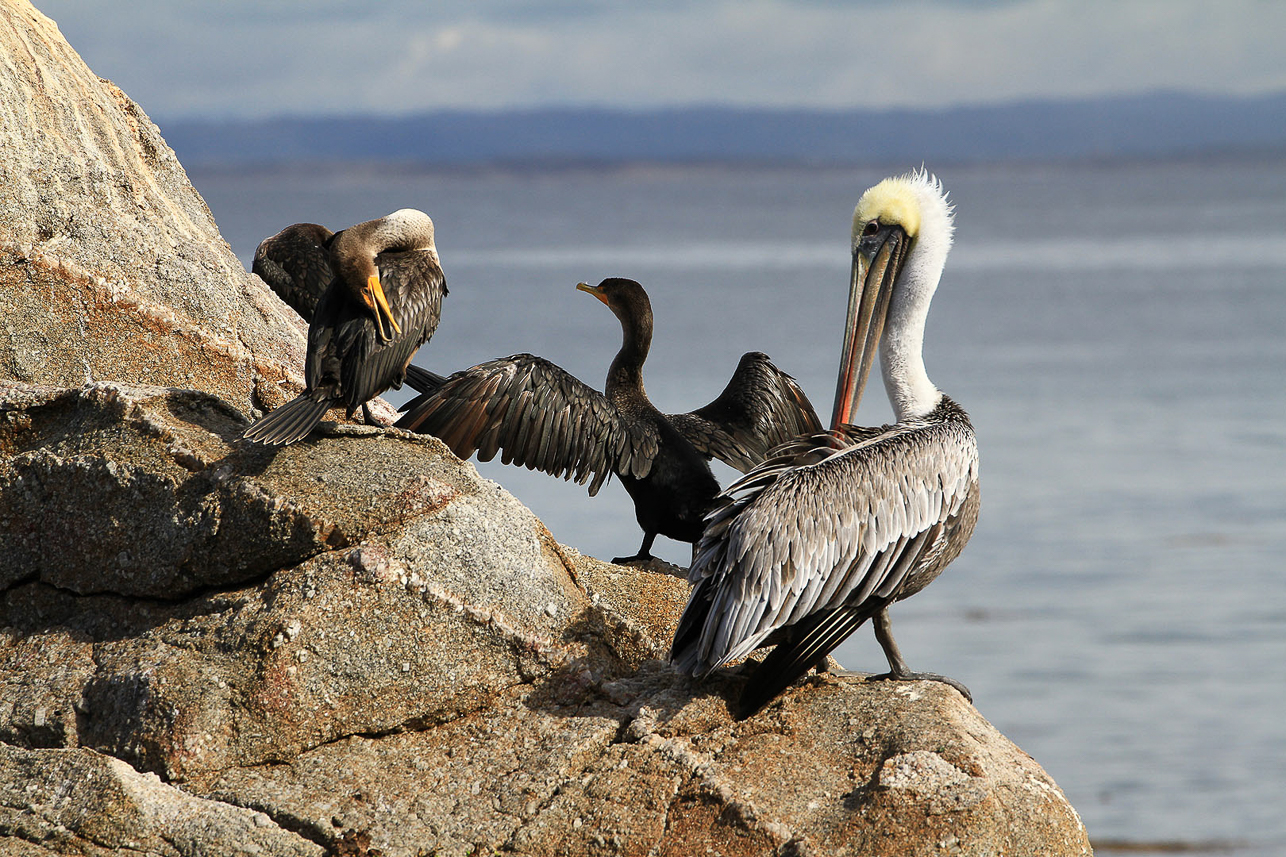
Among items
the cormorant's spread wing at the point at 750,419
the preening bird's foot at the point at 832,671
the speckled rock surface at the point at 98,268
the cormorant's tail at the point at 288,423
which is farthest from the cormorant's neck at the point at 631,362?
the cormorant's tail at the point at 288,423

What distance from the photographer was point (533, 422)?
6.05 meters

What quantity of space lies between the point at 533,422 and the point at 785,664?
6.76ft

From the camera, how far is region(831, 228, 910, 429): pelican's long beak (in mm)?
5684

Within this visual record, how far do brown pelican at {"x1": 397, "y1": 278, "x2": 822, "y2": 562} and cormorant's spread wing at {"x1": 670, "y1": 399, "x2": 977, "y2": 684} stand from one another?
1.27 m

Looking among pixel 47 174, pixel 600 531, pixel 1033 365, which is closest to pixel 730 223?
pixel 1033 365

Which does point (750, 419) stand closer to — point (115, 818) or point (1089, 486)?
point (115, 818)

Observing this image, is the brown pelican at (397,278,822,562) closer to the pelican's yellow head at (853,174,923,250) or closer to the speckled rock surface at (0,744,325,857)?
the pelican's yellow head at (853,174,923,250)

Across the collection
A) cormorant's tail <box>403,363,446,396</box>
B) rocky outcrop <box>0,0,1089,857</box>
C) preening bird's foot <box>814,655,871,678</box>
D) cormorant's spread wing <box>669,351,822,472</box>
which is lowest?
rocky outcrop <box>0,0,1089,857</box>

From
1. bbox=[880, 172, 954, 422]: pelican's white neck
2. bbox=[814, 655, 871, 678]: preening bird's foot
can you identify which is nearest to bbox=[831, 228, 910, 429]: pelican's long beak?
bbox=[880, 172, 954, 422]: pelican's white neck

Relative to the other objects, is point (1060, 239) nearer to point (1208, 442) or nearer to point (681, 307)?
point (681, 307)

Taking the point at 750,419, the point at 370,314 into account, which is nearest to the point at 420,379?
the point at 370,314

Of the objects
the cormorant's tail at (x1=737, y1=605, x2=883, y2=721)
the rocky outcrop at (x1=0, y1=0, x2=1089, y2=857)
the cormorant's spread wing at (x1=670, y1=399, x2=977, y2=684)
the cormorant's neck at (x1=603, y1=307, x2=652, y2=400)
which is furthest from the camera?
the cormorant's neck at (x1=603, y1=307, x2=652, y2=400)

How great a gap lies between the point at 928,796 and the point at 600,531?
10661 mm

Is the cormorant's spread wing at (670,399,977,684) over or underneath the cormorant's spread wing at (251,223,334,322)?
underneath
